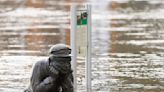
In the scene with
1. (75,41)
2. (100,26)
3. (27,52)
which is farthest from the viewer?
(100,26)

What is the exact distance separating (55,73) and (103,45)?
11396 mm

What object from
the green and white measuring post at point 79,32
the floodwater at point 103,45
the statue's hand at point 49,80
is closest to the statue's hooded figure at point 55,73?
the statue's hand at point 49,80

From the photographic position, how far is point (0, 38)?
60.1ft

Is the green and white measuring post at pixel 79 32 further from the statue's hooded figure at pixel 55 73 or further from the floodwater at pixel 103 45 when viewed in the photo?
the statue's hooded figure at pixel 55 73

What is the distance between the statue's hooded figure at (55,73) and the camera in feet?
18.2

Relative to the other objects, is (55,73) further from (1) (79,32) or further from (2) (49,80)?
(1) (79,32)

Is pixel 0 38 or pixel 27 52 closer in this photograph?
pixel 27 52

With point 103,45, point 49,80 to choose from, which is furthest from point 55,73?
point 103,45

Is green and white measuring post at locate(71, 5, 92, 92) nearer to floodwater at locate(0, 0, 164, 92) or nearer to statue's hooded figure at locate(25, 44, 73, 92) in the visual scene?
floodwater at locate(0, 0, 164, 92)

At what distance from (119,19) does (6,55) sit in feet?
31.8

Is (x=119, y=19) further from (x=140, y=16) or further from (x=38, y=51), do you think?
(x=38, y=51)

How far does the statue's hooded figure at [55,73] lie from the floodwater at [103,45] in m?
4.83

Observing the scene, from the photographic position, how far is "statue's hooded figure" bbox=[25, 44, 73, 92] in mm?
5543

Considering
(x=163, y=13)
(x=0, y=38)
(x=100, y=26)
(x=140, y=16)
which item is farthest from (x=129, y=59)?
(x=163, y=13)
